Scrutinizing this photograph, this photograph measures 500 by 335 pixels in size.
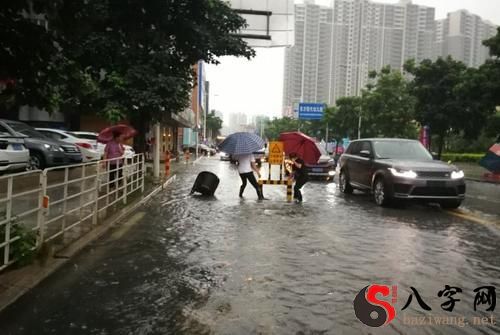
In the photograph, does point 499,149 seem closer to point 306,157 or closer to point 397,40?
point 306,157

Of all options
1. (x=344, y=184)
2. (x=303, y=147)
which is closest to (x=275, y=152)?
(x=303, y=147)

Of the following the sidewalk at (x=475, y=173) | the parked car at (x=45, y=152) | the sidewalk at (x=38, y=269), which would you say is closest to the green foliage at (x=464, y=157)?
the sidewalk at (x=475, y=173)

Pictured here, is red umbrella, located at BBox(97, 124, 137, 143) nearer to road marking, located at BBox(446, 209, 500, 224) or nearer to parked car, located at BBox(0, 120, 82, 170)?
parked car, located at BBox(0, 120, 82, 170)

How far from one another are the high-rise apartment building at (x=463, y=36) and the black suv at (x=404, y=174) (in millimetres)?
61693

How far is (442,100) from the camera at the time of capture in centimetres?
3381

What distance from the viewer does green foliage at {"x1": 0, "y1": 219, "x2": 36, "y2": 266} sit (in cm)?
570

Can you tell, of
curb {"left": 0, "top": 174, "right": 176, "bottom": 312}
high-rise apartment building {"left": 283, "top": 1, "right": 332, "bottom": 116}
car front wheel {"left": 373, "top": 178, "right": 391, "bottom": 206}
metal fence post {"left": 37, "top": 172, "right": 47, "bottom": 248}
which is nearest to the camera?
curb {"left": 0, "top": 174, "right": 176, "bottom": 312}

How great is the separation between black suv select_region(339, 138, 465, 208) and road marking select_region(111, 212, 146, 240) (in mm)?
5953

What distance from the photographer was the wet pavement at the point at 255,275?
4.27 metres

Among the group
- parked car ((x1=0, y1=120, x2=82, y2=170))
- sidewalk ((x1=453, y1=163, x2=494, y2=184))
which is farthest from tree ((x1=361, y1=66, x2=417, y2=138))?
parked car ((x1=0, y1=120, x2=82, y2=170))

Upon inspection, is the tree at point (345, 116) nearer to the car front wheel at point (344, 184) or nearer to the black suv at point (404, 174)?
the car front wheel at point (344, 184)

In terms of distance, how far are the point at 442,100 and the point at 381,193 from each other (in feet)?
78.3

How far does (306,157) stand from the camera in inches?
578

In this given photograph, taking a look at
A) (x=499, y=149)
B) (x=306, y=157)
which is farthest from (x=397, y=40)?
(x=306, y=157)
